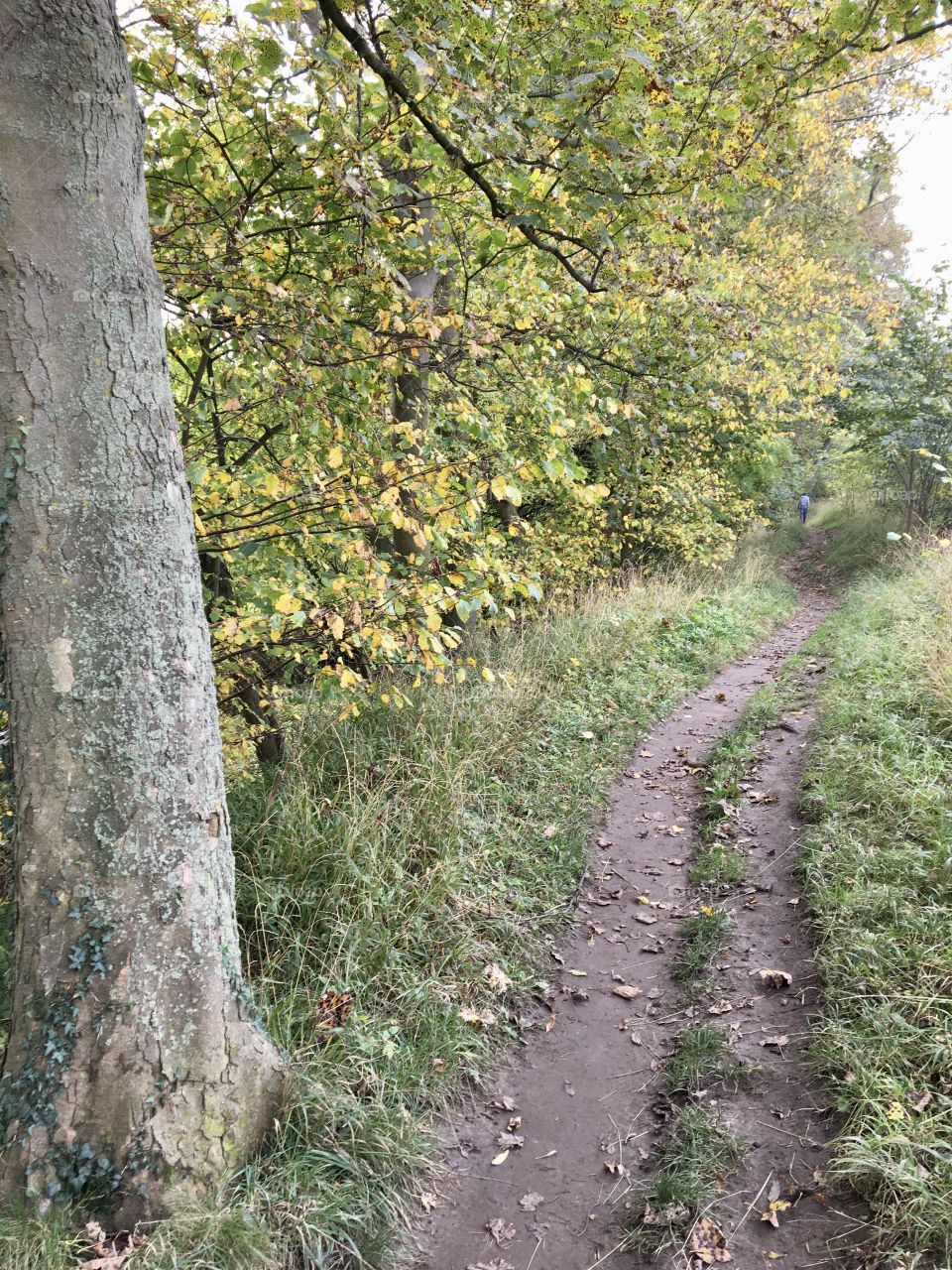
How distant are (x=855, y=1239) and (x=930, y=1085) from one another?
652 mm

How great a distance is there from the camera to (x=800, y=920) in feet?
13.1

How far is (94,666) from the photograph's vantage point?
2.16 metres

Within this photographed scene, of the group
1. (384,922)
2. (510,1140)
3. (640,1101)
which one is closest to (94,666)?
(384,922)

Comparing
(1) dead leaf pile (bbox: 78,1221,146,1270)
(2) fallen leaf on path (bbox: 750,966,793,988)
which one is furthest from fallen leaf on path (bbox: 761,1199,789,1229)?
(1) dead leaf pile (bbox: 78,1221,146,1270)

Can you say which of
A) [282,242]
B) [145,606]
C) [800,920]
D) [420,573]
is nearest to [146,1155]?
[145,606]

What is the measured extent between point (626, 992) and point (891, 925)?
4.60 ft

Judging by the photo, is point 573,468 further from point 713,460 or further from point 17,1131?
point 713,460

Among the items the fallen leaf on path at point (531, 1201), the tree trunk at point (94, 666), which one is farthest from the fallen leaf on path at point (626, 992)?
the tree trunk at point (94, 666)

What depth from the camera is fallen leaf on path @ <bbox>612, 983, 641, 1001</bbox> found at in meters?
3.83

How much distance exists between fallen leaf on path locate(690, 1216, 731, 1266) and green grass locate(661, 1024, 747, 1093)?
61 centimetres

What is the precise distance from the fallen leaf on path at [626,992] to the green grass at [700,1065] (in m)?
0.46

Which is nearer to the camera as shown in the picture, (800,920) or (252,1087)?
(252,1087)

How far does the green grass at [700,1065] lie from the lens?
3161 millimetres

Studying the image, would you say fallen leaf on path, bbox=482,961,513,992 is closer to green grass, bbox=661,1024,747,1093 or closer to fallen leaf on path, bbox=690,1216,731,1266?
green grass, bbox=661,1024,747,1093
